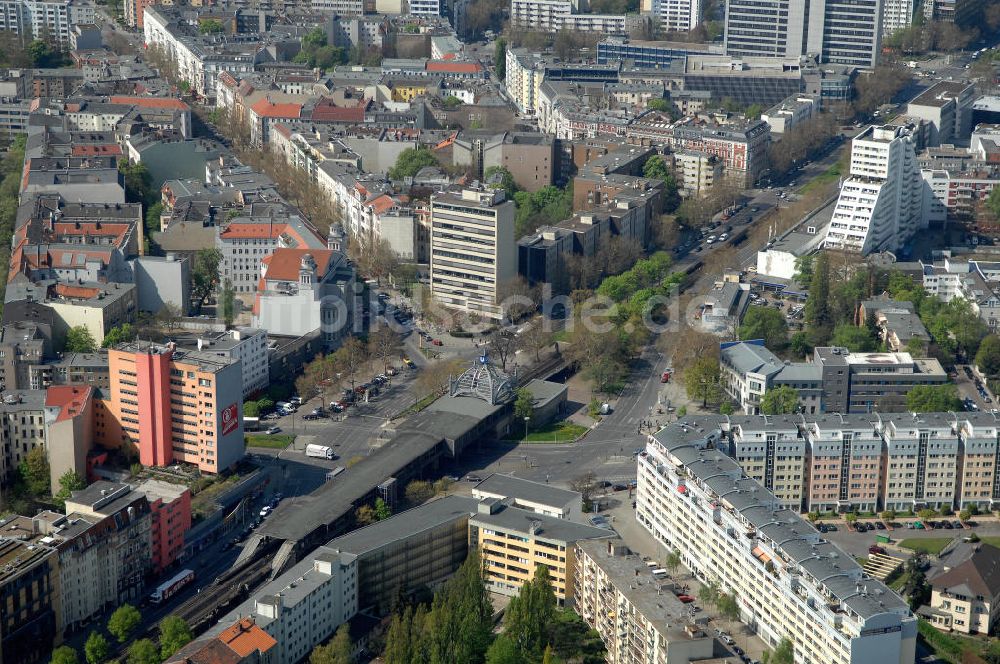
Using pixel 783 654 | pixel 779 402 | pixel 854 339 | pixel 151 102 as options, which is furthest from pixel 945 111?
pixel 783 654

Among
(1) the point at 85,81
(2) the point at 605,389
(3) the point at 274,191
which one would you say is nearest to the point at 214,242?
(3) the point at 274,191

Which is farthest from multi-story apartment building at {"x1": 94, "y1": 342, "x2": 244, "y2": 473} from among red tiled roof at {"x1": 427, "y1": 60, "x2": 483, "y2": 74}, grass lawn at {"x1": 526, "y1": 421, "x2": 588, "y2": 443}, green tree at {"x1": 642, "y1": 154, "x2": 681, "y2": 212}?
red tiled roof at {"x1": 427, "y1": 60, "x2": 483, "y2": 74}

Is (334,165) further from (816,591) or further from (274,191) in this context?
(816,591)

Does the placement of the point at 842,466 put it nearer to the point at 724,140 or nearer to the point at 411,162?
the point at 411,162

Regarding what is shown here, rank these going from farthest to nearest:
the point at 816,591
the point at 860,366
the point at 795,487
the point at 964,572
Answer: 1. the point at 860,366
2. the point at 795,487
3. the point at 964,572
4. the point at 816,591

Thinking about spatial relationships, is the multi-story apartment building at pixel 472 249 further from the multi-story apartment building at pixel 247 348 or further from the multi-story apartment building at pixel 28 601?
the multi-story apartment building at pixel 28 601

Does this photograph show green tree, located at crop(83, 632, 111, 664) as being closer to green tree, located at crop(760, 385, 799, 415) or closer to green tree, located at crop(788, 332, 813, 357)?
green tree, located at crop(760, 385, 799, 415)
